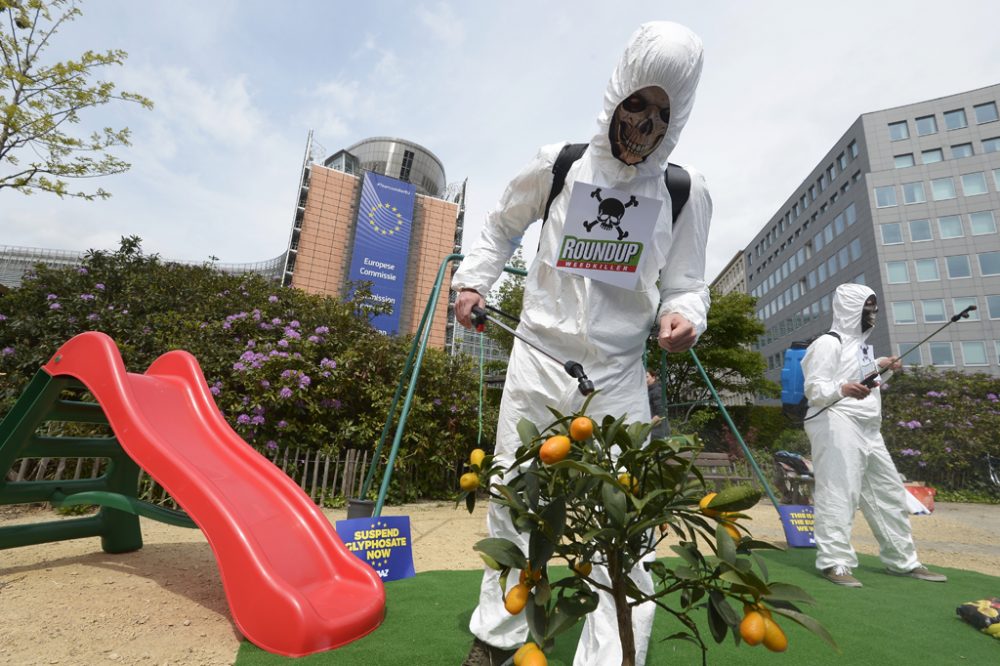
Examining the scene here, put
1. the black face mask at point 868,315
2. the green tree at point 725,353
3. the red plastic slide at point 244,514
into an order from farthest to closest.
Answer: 1. the green tree at point 725,353
2. the black face mask at point 868,315
3. the red plastic slide at point 244,514

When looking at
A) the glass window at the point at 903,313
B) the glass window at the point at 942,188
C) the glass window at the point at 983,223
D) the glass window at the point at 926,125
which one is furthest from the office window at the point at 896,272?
the glass window at the point at 926,125

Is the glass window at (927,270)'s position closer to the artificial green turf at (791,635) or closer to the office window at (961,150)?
the office window at (961,150)

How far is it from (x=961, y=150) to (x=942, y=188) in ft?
7.90

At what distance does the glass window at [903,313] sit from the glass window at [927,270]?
1.63 meters

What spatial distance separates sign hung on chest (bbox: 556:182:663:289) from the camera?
1679 mm

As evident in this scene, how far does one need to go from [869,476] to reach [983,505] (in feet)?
27.9

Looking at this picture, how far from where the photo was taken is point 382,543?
2.82 meters

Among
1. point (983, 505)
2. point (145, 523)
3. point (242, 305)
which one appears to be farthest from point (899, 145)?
point (145, 523)

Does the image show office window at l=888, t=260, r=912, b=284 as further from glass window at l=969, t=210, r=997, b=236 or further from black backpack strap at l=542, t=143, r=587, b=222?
black backpack strap at l=542, t=143, r=587, b=222

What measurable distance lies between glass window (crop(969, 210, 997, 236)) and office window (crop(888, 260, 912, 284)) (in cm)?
373

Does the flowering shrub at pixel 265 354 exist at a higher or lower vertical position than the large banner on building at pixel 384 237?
lower

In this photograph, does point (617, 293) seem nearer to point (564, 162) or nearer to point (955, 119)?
point (564, 162)

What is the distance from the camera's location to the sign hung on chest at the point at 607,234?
1.68 metres

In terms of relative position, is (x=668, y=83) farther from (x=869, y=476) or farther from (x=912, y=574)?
(x=912, y=574)
